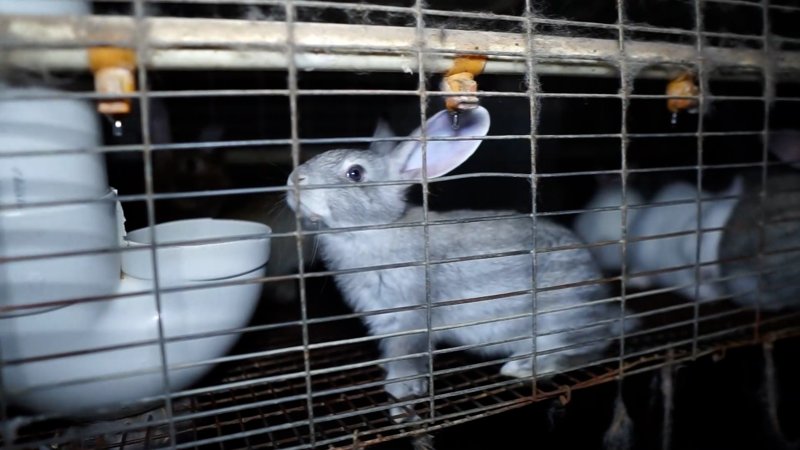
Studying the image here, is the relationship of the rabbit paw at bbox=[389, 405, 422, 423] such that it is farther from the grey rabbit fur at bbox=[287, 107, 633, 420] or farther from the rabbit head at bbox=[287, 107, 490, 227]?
the rabbit head at bbox=[287, 107, 490, 227]

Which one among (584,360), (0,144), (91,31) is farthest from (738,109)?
(0,144)

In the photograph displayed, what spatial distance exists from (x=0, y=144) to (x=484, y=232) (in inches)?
45.1

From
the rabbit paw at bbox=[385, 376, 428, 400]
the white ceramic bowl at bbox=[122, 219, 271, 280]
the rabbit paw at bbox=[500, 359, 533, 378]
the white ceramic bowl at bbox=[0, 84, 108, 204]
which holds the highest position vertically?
the white ceramic bowl at bbox=[0, 84, 108, 204]

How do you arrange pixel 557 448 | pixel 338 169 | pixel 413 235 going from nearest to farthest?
pixel 557 448 → pixel 338 169 → pixel 413 235

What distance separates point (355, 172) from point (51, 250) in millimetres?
722

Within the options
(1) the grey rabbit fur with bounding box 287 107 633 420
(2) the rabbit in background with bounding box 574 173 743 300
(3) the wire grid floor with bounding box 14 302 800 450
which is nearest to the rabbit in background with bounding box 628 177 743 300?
(2) the rabbit in background with bounding box 574 173 743 300

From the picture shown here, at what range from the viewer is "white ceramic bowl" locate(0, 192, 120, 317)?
0.78 metres

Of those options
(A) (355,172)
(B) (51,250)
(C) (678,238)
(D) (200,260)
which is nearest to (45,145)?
(B) (51,250)

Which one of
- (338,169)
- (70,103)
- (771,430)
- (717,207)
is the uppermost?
(70,103)

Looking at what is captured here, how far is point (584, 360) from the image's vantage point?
1320mm

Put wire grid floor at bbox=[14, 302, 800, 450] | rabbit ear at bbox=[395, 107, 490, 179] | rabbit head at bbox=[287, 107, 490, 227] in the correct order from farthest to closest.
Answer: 1. rabbit head at bbox=[287, 107, 490, 227]
2. rabbit ear at bbox=[395, 107, 490, 179]
3. wire grid floor at bbox=[14, 302, 800, 450]

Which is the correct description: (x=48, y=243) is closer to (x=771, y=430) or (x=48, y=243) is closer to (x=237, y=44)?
(x=237, y=44)

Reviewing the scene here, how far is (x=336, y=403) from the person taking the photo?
1.13 metres

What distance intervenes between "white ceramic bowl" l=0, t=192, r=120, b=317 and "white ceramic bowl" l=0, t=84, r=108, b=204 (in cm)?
3
